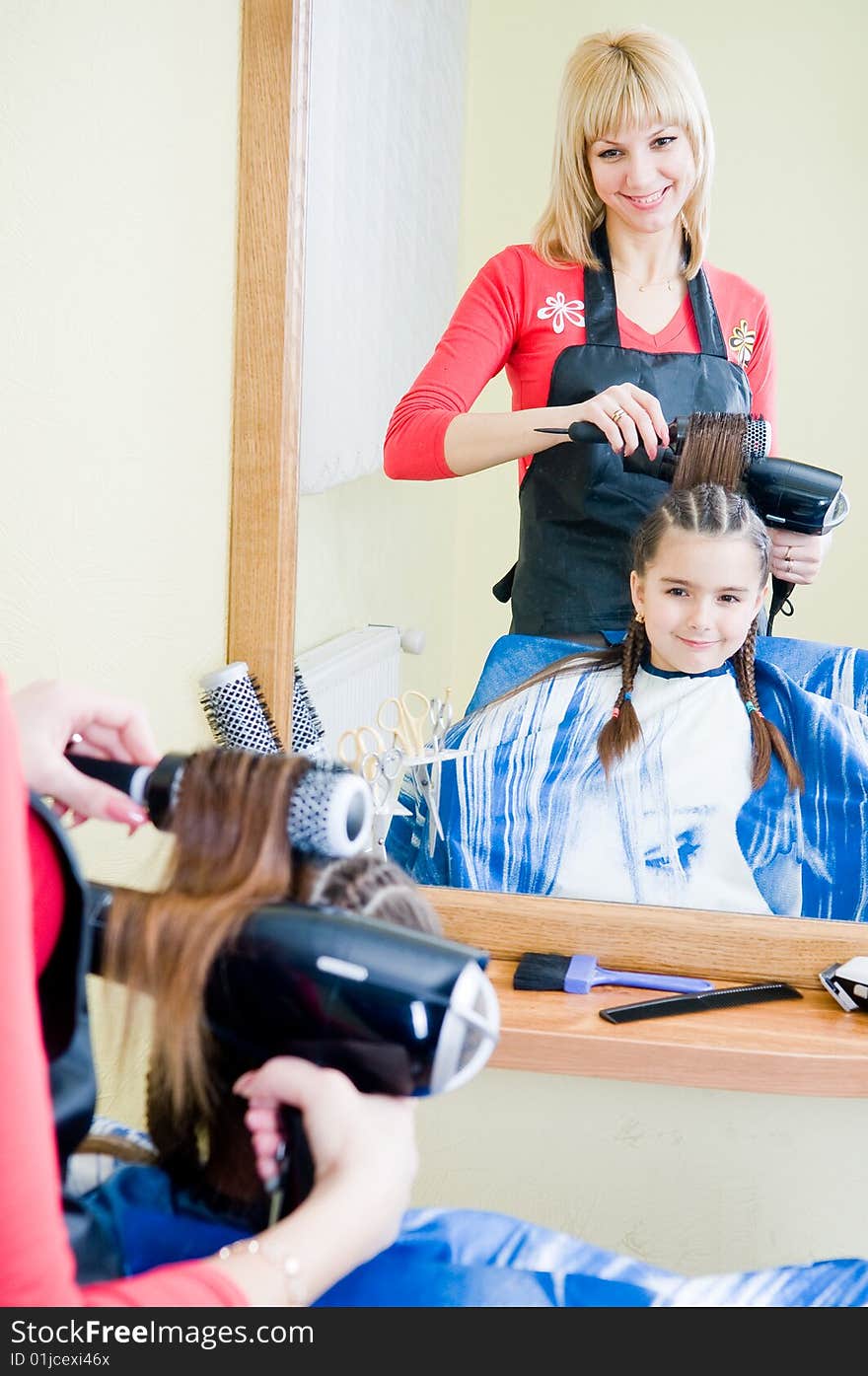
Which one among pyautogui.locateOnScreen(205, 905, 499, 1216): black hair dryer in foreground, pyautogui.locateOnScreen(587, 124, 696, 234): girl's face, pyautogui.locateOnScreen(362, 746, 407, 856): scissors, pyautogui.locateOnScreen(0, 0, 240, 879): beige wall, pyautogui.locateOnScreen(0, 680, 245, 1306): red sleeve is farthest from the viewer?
pyautogui.locateOnScreen(362, 746, 407, 856): scissors

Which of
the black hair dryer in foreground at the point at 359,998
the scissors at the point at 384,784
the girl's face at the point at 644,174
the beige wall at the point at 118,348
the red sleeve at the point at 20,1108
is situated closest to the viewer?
the red sleeve at the point at 20,1108

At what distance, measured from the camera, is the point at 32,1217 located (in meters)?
0.48

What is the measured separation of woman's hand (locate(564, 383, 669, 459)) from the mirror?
9 centimetres

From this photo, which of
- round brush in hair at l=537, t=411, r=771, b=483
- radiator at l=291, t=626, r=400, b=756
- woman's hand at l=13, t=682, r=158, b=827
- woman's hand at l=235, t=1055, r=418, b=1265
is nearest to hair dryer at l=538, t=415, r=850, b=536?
round brush in hair at l=537, t=411, r=771, b=483

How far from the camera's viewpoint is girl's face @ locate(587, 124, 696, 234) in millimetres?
1097

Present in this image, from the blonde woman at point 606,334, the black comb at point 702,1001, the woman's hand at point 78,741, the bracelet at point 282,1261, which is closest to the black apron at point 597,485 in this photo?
the blonde woman at point 606,334

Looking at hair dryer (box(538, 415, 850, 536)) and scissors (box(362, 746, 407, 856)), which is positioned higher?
hair dryer (box(538, 415, 850, 536))

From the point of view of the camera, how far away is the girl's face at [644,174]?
1097 millimetres

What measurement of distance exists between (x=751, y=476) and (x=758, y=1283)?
66 centimetres

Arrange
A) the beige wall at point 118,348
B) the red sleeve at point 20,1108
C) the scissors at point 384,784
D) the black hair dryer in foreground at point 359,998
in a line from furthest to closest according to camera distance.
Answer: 1. the scissors at point 384,784
2. the beige wall at point 118,348
3. the black hair dryer in foreground at point 359,998
4. the red sleeve at point 20,1108

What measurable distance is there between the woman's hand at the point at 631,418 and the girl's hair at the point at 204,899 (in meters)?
0.57

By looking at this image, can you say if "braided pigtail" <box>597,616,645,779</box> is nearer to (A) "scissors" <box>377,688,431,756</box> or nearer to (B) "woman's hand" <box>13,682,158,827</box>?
(A) "scissors" <box>377,688,431,756</box>

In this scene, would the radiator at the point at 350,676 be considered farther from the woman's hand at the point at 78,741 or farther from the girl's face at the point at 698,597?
the woman's hand at the point at 78,741
